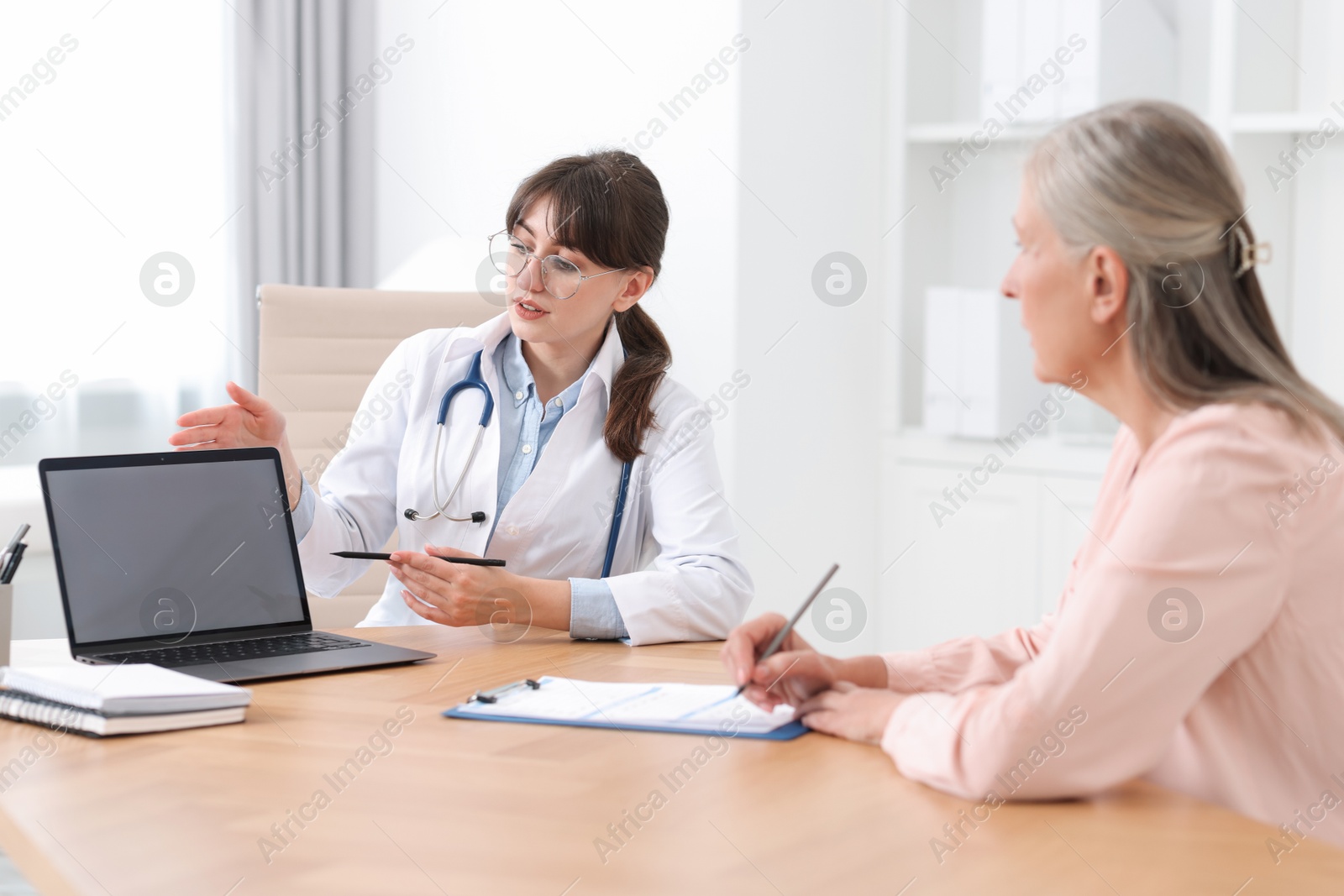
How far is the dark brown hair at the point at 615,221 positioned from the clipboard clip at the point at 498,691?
1.86ft

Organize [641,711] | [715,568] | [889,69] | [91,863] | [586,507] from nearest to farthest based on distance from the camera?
[91,863], [641,711], [715,568], [586,507], [889,69]

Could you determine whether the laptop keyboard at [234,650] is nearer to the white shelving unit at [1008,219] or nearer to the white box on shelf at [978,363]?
the white shelving unit at [1008,219]

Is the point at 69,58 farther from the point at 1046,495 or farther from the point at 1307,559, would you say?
the point at 1307,559

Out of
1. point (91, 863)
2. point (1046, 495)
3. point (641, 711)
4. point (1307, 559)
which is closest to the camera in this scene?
point (91, 863)

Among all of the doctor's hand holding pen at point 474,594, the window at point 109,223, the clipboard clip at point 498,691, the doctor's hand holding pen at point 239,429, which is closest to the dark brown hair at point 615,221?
the doctor's hand holding pen at point 474,594

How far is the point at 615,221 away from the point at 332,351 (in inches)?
31.2

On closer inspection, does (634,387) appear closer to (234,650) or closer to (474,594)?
(474,594)

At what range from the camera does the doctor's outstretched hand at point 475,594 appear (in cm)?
154

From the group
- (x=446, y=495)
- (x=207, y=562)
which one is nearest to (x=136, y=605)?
(x=207, y=562)

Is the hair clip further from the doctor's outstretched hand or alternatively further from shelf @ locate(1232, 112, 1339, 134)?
shelf @ locate(1232, 112, 1339, 134)

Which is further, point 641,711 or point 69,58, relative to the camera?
point 69,58

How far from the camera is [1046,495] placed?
3.00 m

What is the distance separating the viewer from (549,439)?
73.1 inches

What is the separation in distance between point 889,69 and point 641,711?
2.43 m
